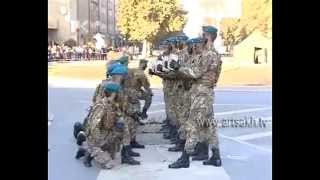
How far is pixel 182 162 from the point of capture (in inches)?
92.0

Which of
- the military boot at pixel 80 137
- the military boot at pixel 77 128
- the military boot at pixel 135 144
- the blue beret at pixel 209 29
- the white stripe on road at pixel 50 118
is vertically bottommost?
the military boot at pixel 135 144

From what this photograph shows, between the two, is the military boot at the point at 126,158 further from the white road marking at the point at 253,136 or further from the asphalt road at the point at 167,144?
the white road marking at the point at 253,136

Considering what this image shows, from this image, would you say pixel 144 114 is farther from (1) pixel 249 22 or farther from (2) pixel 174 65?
(1) pixel 249 22

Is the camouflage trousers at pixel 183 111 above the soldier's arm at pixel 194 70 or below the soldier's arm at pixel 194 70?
below

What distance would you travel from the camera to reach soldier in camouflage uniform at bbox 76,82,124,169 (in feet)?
7.65

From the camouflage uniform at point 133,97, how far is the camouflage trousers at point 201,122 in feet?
0.75

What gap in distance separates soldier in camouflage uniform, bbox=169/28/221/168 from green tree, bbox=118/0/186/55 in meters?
0.16

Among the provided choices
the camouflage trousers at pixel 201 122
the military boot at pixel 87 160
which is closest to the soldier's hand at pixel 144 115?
the camouflage trousers at pixel 201 122

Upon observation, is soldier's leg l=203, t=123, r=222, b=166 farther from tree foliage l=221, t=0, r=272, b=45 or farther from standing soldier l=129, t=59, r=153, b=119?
tree foliage l=221, t=0, r=272, b=45

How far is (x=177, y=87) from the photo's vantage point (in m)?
2.36

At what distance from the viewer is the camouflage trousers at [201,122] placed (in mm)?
2344

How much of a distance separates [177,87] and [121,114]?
0.30 metres
